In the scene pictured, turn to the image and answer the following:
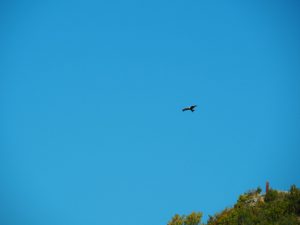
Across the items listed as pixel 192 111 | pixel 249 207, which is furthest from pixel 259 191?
pixel 192 111

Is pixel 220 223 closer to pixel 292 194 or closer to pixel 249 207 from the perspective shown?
pixel 249 207

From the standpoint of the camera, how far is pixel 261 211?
38.3 meters

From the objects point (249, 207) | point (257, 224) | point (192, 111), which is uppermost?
point (192, 111)

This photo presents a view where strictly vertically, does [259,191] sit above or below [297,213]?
above

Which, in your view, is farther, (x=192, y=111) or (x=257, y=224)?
(x=192, y=111)

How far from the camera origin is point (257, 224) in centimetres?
3559

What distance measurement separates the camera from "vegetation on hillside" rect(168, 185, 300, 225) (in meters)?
35.7

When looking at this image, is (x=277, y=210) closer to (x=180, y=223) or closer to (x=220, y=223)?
(x=220, y=223)

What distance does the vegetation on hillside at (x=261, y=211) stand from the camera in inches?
1406

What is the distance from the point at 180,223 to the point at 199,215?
95.9 inches

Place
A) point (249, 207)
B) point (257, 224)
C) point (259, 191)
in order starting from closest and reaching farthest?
1. point (257, 224)
2. point (249, 207)
3. point (259, 191)

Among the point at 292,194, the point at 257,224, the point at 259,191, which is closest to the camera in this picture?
the point at 257,224

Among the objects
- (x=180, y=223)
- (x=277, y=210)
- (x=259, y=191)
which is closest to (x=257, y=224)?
(x=277, y=210)

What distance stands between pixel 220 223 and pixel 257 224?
457cm
